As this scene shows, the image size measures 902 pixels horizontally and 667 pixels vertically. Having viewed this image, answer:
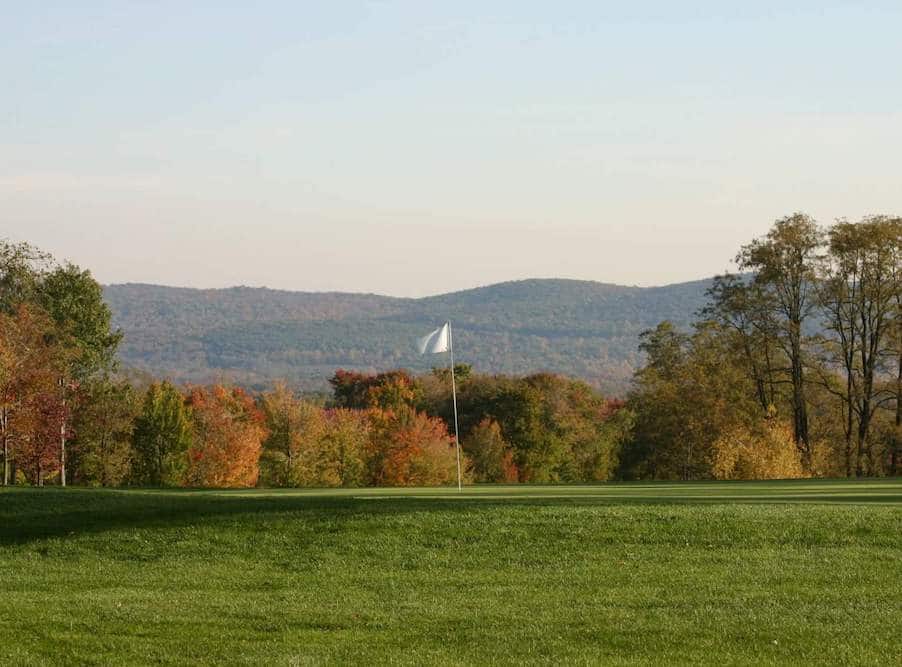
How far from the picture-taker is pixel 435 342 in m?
36.0

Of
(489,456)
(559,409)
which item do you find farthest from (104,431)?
(559,409)

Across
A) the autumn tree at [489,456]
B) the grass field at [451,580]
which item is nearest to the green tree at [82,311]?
the autumn tree at [489,456]

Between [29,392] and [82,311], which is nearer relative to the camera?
[29,392]

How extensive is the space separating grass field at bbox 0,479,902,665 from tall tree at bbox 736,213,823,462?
30.3 meters

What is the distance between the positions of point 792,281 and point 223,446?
36.8 m

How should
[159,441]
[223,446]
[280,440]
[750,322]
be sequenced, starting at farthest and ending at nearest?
1. [280,440]
2. [223,446]
3. [159,441]
4. [750,322]

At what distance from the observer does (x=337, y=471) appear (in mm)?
79125

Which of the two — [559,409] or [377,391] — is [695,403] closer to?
[559,409]

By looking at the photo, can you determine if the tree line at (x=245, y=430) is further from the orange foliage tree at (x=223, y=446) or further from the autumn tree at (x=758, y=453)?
the autumn tree at (x=758, y=453)

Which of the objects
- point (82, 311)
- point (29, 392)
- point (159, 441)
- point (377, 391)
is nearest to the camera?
point (29, 392)

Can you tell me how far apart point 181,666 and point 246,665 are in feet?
2.18

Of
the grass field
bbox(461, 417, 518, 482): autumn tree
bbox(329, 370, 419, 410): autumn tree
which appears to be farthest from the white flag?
bbox(329, 370, 419, 410): autumn tree

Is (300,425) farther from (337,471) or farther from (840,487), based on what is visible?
(840,487)

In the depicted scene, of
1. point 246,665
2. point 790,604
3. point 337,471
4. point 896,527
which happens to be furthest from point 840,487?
point 337,471
